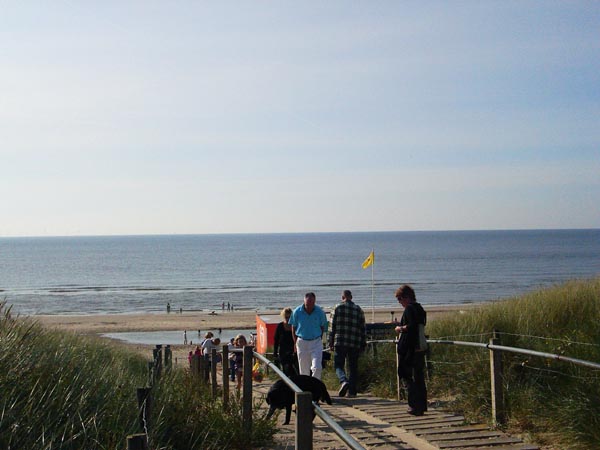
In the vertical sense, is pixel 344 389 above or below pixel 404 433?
below

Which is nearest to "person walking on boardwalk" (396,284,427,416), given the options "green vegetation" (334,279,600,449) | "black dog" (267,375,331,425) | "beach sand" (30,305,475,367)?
"green vegetation" (334,279,600,449)

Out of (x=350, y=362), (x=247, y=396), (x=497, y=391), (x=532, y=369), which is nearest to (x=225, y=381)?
(x=247, y=396)

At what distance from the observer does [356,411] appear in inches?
371

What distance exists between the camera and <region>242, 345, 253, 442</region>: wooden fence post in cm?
715

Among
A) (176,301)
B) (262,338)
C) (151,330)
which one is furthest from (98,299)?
(262,338)

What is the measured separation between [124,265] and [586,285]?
124861 millimetres

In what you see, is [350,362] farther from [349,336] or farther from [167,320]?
[167,320]

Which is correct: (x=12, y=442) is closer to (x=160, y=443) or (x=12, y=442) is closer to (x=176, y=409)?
(x=160, y=443)

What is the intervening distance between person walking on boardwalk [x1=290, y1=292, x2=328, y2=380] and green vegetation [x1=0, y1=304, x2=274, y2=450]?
9.18 ft

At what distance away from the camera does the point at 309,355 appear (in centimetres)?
1060

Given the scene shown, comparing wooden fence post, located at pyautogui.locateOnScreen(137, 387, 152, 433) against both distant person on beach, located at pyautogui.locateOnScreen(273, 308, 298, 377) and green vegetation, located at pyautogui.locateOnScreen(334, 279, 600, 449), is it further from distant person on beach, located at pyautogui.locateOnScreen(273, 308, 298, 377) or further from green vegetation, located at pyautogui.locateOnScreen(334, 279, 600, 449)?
distant person on beach, located at pyautogui.locateOnScreen(273, 308, 298, 377)

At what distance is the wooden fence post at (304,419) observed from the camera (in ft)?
13.8

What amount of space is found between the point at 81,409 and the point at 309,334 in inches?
214

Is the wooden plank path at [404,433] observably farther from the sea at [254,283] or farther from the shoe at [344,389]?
the sea at [254,283]
